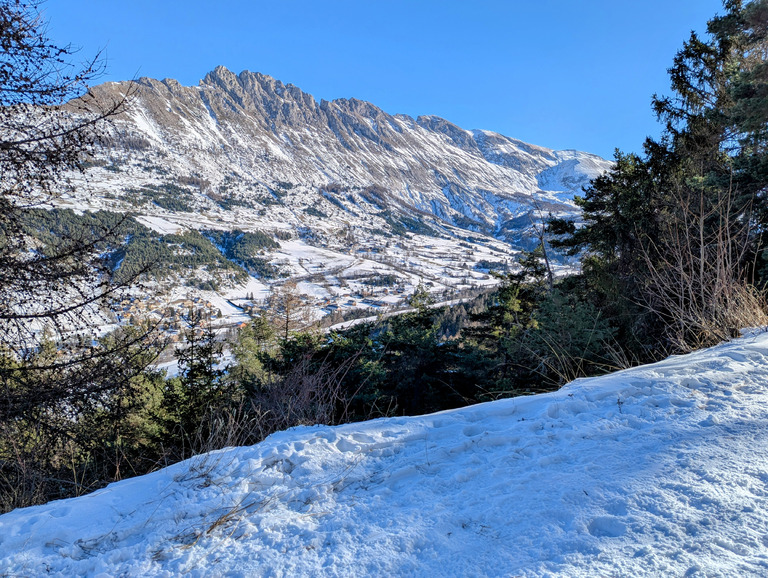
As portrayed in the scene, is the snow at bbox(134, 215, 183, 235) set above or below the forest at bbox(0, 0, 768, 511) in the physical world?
above

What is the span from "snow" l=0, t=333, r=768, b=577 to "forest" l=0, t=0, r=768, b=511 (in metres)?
1.10

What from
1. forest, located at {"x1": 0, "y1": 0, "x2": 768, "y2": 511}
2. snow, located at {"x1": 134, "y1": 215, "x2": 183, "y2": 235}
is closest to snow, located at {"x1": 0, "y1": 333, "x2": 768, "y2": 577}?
forest, located at {"x1": 0, "y1": 0, "x2": 768, "y2": 511}

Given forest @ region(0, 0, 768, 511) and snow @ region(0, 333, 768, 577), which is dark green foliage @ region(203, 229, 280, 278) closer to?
forest @ region(0, 0, 768, 511)

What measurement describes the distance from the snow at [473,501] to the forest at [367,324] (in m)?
1.10

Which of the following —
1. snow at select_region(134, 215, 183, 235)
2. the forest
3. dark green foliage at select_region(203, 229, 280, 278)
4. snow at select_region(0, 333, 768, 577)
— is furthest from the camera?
snow at select_region(134, 215, 183, 235)

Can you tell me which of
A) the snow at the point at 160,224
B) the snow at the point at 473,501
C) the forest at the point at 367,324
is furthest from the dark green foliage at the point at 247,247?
the snow at the point at 473,501

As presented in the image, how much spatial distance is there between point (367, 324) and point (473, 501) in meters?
15.9

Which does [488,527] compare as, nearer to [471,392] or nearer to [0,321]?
[0,321]

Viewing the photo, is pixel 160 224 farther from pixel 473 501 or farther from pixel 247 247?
pixel 473 501

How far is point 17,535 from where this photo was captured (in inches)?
88.0

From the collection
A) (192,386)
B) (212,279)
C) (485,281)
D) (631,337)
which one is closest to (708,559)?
(631,337)

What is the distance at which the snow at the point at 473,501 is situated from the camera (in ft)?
5.56

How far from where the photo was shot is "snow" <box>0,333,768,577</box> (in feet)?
5.56

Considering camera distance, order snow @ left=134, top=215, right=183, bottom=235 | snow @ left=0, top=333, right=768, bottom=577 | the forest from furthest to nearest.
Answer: snow @ left=134, top=215, right=183, bottom=235, the forest, snow @ left=0, top=333, right=768, bottom=577
